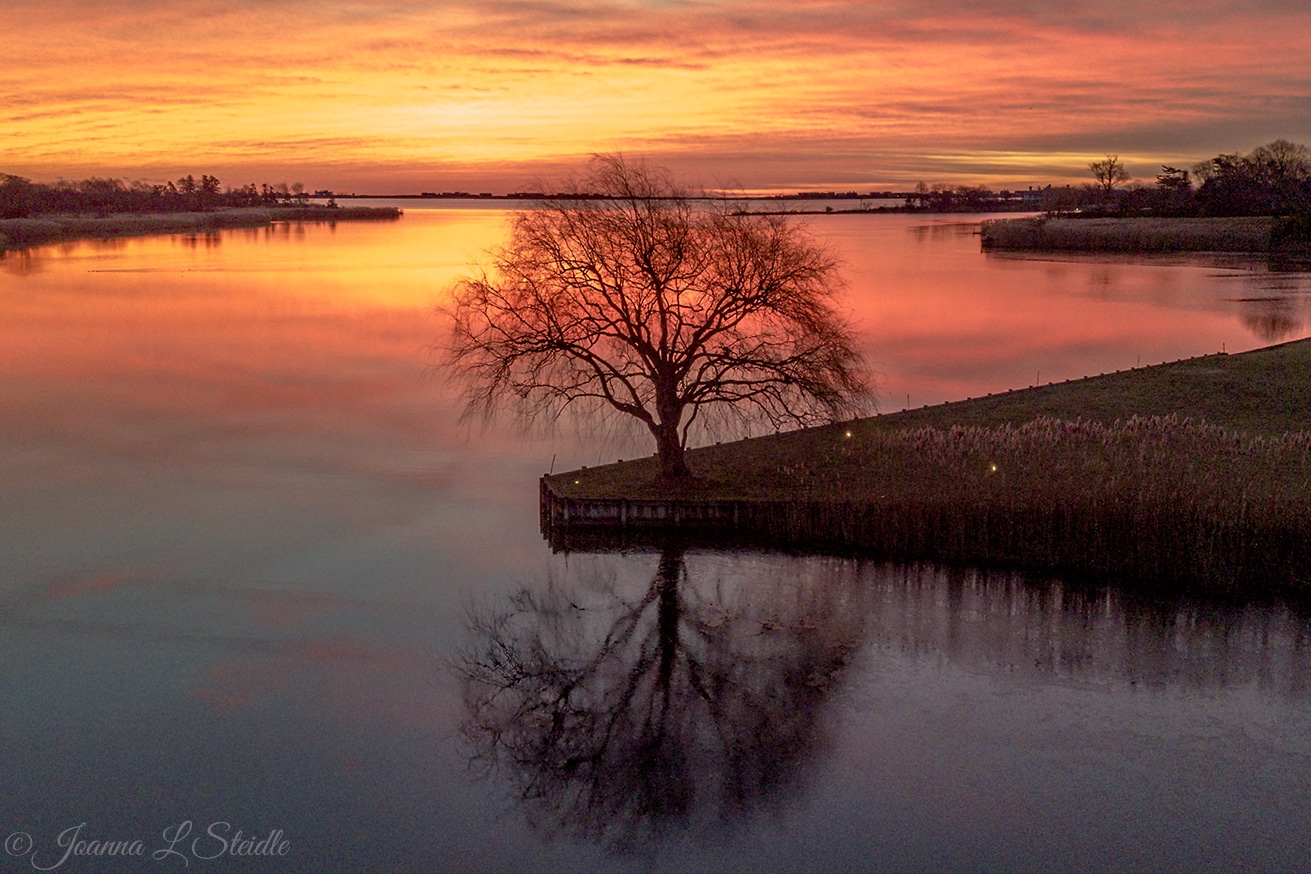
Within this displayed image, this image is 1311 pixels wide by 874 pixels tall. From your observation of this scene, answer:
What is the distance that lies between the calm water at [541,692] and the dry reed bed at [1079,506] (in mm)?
1322

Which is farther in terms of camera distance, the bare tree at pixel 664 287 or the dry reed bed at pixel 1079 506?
the bare tree at pixel 664 287

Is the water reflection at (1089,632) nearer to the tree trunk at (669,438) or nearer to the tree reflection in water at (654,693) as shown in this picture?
the tree reflection in water at (654,693)

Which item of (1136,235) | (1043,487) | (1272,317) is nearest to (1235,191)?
(1136,235)

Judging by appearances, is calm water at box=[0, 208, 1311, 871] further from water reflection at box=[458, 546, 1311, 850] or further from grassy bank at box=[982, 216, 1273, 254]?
grassy bank at box=[982, 216, 1273, 254]

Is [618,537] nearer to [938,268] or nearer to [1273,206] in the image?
[938,268]

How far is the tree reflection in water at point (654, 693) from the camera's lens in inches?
710

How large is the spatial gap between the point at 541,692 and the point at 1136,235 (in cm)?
14518

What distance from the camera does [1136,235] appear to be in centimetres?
14712

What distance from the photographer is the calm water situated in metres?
16.9

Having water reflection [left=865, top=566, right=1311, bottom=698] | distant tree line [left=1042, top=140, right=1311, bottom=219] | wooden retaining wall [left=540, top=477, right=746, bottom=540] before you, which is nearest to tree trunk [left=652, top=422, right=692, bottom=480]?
wooden retaining wall [left=540, top=477, right=746, bottom=540]

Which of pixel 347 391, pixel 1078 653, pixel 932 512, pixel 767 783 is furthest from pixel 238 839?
pixel 347 391

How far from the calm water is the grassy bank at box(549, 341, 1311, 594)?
4.47 ft

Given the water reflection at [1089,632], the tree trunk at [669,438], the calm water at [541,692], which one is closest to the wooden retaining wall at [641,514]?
the calm water at [541,692]

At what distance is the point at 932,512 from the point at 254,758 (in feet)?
56.9
